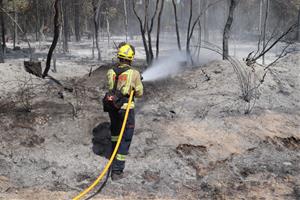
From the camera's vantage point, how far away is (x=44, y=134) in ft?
19.0

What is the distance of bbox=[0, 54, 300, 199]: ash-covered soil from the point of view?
4695mm

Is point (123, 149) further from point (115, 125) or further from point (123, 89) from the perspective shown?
point (123, 89)

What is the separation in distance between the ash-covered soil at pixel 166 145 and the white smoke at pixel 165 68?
1492mm

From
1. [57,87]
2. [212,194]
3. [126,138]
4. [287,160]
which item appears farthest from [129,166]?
[57,87]

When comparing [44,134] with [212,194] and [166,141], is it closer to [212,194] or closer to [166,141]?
[166,141]

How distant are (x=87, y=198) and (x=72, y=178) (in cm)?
68

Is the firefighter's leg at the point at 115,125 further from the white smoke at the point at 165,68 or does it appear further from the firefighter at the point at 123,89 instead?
the white smoke at the point at 165,68

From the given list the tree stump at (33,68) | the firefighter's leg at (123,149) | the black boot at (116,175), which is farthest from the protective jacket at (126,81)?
the tree stump at (33,68)

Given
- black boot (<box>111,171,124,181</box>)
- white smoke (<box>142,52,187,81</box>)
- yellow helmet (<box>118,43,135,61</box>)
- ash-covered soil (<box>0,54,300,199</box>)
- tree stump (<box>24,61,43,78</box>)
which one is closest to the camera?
ash-covered soil (<box>0,54,300,199</box>)

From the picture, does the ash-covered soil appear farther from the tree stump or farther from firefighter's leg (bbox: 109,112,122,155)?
the tree stump

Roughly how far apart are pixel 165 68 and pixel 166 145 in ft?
18.0

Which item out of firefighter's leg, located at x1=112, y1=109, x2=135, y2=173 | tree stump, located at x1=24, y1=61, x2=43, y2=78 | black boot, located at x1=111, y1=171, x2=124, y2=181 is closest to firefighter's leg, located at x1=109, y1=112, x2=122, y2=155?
firefighter's leg, located at x1=112, y1=109, x2=135, y2=173

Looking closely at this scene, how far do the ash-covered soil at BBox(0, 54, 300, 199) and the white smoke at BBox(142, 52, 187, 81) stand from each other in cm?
149

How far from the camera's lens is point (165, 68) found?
10.9 metres
